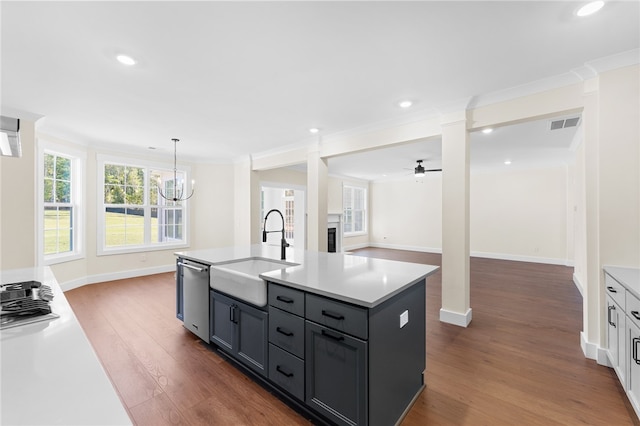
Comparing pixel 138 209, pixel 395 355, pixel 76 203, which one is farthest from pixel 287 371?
pixel 138 209

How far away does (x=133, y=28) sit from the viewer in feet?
6.49

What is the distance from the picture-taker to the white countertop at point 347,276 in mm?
1637

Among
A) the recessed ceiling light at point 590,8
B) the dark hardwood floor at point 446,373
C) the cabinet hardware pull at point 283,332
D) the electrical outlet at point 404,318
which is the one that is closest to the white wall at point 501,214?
the dark hardwood floor at point 446,373

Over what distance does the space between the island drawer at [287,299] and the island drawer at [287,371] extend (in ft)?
1.04

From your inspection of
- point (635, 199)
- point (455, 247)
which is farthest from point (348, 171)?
point (635, 199)

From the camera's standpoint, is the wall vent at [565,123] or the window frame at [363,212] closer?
the wall vent at [565,123]

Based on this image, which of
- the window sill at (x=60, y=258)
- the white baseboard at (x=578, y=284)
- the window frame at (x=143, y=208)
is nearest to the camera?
the window sill at (x=60, y=258)

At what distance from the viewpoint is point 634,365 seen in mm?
1806

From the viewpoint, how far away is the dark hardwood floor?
189 cm

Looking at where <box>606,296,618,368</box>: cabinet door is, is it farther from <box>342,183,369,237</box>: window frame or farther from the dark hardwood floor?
<box>342,183,369,237</box>: window frame

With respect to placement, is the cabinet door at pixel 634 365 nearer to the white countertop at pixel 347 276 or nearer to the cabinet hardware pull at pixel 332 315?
the white countertop at pixel 347 276

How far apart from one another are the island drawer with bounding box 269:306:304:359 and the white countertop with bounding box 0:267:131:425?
Answer: 1137 millimetres

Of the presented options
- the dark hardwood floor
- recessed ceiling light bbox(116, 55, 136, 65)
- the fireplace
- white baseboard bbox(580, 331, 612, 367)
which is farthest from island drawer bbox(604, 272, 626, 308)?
the fireplace

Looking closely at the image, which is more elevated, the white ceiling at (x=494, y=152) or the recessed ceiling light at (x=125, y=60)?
the recessed ceiling light at (x=125, y=60)
